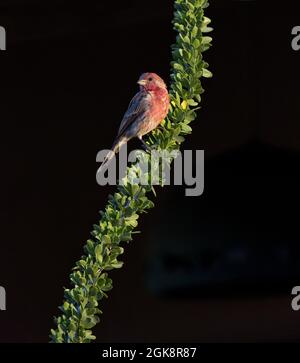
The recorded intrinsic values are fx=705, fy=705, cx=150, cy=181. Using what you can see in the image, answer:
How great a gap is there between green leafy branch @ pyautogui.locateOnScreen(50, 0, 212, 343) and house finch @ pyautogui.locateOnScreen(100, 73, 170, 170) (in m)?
0.10

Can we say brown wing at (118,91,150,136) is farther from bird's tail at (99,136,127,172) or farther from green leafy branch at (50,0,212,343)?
green leafy branch at (50,0,212,343)

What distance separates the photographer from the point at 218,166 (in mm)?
2908

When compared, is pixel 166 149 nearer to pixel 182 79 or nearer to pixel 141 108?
pixel 182 79

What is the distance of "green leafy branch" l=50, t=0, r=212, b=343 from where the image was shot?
1.27 m

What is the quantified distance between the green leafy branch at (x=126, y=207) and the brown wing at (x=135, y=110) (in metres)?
0.24

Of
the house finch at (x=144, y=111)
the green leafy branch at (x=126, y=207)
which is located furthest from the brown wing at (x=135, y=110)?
the green leafy branch at (x=126, y=207)

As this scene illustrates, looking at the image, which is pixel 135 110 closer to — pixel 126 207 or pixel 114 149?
pixel 114 149

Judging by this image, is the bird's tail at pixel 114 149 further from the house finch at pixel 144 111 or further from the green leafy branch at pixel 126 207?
the green leafy branch at pixel 126 207

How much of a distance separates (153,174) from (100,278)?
0.21 m

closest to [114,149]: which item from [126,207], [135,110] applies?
[135,110]

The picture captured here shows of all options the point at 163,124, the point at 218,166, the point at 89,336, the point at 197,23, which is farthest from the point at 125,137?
the point at 218,166

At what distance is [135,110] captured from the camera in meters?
1.61

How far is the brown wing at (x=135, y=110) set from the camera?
62.0 inches

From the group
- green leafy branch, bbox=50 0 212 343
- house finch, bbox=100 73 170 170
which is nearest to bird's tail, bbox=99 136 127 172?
house finch, bbox=100 73 170 170
